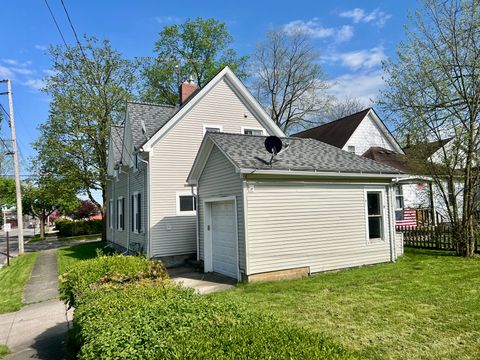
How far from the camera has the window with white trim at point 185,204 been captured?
1444 cm

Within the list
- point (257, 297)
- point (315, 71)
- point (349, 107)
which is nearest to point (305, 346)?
point (257, 297)

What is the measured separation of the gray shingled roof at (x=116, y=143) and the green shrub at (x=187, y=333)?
15976 millimetres

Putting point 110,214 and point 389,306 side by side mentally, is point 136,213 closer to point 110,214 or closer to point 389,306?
point 110,214

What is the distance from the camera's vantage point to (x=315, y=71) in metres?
33.7

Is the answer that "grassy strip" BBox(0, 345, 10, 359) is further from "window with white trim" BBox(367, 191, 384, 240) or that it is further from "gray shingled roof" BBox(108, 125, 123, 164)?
"gray shingled roof" BBox(108, 125, 123, 164)

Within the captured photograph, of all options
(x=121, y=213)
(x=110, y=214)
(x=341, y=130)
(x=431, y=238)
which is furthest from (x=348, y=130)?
(x=110, y=214)

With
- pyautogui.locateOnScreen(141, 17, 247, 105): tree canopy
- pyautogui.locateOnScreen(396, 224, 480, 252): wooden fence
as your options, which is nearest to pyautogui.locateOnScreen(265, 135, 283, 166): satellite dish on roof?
pyautogui.locateOnScreen(396, 224, 480, 252): wooden fence

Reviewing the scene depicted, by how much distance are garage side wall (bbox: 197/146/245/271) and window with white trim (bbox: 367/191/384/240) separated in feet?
15.2

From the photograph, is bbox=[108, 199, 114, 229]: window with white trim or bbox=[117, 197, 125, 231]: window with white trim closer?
bbox=[117, 197, 125, 231]: window with white trim

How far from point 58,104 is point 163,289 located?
23.6m

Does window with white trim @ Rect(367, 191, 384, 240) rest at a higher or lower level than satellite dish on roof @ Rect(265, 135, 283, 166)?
lower

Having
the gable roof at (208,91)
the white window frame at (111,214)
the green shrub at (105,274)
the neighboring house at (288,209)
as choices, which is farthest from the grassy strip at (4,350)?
the white window frame at (111,214)

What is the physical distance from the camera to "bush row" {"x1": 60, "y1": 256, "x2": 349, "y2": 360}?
105 inches

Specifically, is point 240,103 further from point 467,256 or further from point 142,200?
point 467,256
